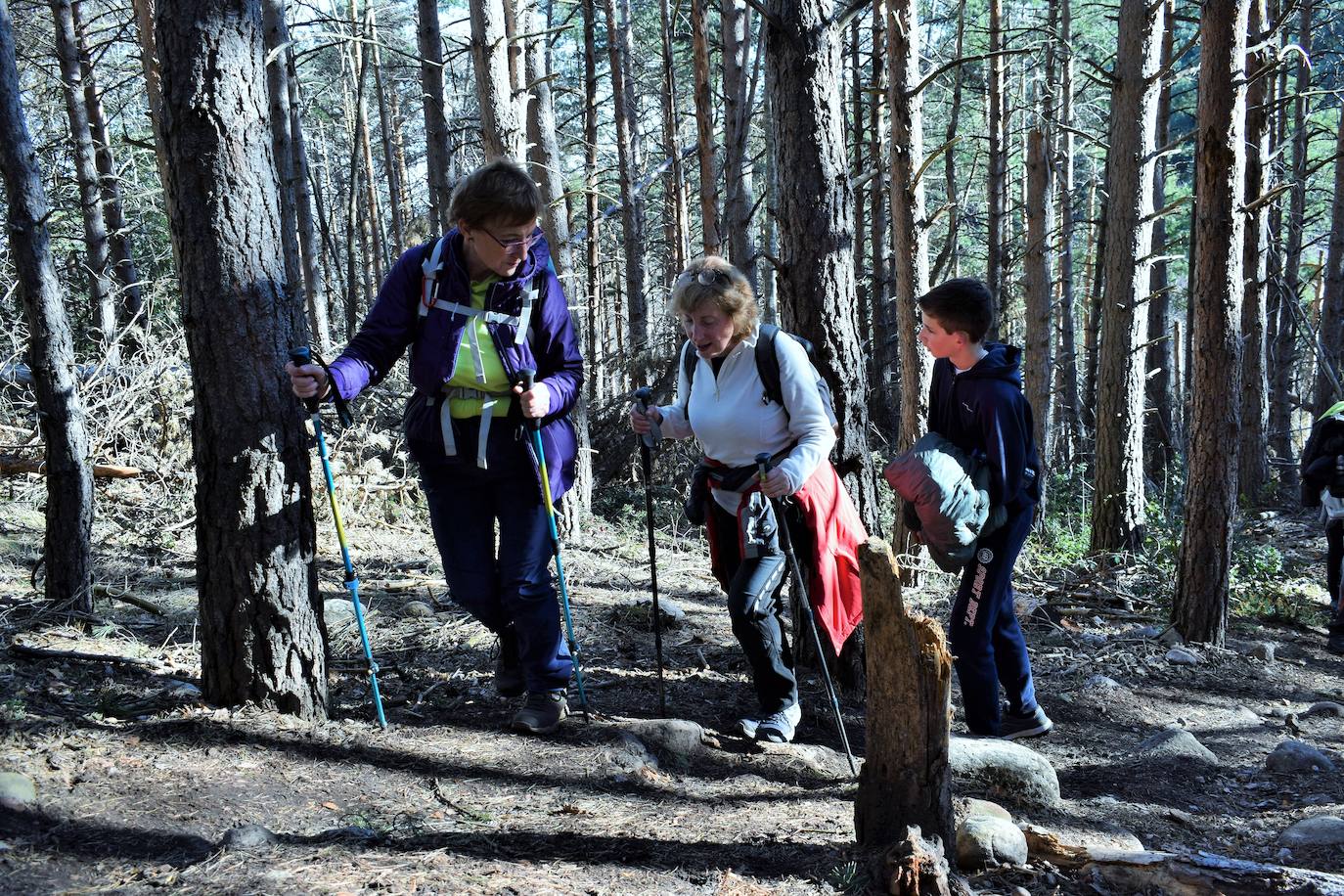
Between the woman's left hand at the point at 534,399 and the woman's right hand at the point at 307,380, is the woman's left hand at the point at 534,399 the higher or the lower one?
the lower one

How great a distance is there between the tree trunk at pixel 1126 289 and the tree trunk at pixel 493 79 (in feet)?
19.0

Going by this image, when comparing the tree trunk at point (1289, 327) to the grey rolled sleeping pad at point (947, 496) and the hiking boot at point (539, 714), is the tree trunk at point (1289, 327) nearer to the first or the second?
the grey rolled sleeping pad at point (947, 496)

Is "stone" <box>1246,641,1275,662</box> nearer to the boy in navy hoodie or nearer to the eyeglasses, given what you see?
the boy in navy hoodie

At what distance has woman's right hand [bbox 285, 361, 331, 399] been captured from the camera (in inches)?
140

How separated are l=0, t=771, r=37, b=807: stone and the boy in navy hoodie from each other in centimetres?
352

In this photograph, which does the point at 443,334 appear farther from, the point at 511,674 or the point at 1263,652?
the point at 1263,652

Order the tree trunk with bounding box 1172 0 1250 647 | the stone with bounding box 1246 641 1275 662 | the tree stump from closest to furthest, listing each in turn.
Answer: the tree stump, the tree trunk with bounding box 1172 0 1250 647, the stone with bounding box 1246 641 1275 662

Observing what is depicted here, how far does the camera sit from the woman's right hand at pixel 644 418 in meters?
4.53

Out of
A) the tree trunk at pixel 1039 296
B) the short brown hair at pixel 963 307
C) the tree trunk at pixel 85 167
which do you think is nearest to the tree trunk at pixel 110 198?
the tree trunk at pixel 85 167

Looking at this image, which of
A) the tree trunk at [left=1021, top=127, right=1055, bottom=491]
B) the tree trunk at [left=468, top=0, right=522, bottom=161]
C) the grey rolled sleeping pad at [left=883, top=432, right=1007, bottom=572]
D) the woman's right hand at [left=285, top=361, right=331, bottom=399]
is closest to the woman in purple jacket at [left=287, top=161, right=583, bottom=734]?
the woman's right hand at [left=285, top=361, right=331, bottom=399]

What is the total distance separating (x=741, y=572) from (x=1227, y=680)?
402 cm

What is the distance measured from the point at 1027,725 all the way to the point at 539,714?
95.2 inches

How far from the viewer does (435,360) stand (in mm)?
3922

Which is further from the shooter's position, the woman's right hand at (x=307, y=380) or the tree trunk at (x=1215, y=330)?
the tree trunk at (x=1215, y=330)
